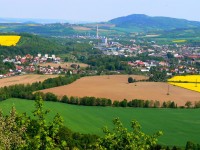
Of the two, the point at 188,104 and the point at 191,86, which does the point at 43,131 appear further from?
the point at 191,86

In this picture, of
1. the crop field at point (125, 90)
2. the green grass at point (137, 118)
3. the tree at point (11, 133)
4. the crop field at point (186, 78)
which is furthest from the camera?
the crop field at point (186, 78)

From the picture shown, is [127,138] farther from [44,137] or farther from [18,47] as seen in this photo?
[18,47]

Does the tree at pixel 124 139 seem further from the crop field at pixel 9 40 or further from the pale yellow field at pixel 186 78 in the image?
the crop field at pixel 9 40

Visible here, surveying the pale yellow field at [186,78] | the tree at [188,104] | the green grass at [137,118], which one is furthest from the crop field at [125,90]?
the pale yellow field at [186,78]

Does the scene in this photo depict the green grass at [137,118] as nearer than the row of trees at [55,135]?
No

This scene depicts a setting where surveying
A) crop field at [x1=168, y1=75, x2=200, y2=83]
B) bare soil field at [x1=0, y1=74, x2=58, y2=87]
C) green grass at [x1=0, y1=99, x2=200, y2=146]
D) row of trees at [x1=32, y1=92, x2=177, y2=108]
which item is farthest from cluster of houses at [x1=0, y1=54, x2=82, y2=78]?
green grass at [x1=0, y1=99, x2=200, y2=146]

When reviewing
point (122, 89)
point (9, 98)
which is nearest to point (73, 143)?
point (9, 98)

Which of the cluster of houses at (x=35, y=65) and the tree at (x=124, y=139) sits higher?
the tree at (x=124, y=139)

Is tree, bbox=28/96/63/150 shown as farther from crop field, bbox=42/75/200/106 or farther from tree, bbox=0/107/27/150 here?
crop field, bbox=42/75/200/106
